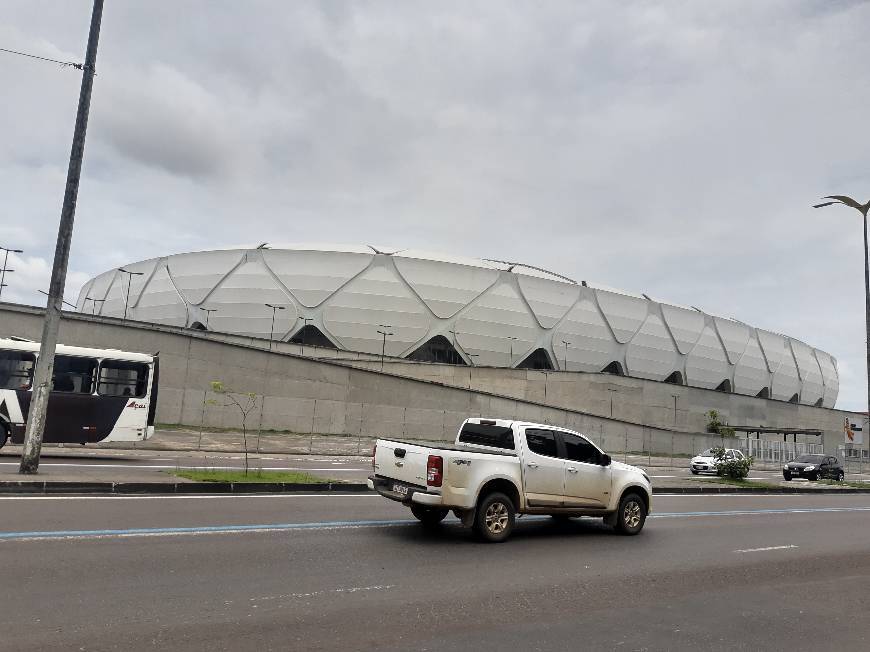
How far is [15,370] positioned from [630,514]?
16.4 meters

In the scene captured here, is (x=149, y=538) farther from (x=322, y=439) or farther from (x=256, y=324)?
(x=256, y=324)

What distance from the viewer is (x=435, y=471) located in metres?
8.62

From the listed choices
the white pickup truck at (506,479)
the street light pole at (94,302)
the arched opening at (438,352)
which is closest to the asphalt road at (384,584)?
the white pickup truck at (506,479)

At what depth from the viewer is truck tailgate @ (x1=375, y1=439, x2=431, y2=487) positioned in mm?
8836

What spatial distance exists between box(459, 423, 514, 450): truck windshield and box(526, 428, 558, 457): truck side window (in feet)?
0.96

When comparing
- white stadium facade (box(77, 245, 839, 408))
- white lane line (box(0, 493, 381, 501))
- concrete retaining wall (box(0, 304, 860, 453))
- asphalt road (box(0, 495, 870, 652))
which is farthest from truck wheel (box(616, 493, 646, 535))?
white stadium facade (box(77, 245, 839, 408))

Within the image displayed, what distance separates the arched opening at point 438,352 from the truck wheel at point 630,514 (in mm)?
65045

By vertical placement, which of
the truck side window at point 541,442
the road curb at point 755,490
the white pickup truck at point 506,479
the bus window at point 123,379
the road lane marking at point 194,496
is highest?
the bus window at point 123,379

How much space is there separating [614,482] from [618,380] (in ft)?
185

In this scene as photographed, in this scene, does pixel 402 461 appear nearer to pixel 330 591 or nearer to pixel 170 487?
pixel 330 591

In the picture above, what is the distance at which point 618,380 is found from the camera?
64875 mm

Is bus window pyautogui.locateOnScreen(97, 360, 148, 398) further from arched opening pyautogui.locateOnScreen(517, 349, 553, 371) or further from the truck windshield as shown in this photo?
arched opening pyautogui.locateOnScreen(517, 349, 553, 371)

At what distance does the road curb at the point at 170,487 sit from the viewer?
36.1 feet

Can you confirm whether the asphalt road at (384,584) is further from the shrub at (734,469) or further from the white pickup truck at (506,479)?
the shrub at (734,469)
